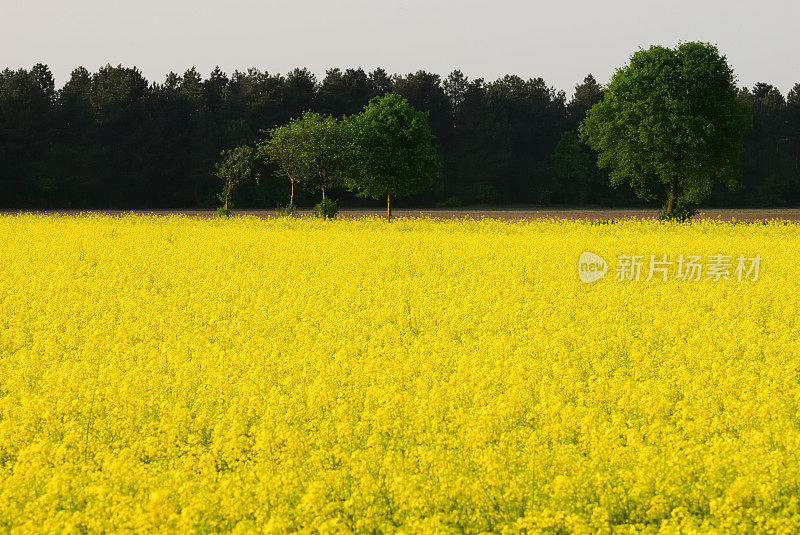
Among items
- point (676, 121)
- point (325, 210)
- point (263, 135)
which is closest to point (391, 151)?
point (325, 210)

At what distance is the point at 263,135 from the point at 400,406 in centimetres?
7204

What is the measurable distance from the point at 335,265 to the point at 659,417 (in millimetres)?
12966

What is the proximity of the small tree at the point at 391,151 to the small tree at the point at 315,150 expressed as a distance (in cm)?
65

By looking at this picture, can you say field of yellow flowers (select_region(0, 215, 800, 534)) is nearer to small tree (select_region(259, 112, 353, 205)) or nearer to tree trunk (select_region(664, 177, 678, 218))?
tree trunk (select_region(664, 177, 678, 218))

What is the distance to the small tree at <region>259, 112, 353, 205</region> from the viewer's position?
131 feet

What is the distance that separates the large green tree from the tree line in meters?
22.6

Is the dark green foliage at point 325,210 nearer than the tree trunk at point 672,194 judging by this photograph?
No

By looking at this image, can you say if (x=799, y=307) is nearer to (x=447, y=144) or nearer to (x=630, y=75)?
(x=630, y=75)

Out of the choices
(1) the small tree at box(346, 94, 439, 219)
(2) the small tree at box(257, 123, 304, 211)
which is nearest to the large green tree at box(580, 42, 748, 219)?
(1) the small tree at box(346, 94, 439, 219)

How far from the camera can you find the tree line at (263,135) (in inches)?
2589

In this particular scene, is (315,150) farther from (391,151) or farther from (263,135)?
(263,135)

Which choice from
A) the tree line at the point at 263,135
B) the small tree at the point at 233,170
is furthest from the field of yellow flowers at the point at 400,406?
the tree line at the point at 263,135

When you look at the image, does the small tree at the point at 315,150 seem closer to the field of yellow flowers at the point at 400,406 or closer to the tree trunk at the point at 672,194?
the tree trunk at the point at 672,194

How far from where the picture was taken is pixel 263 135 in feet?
249
